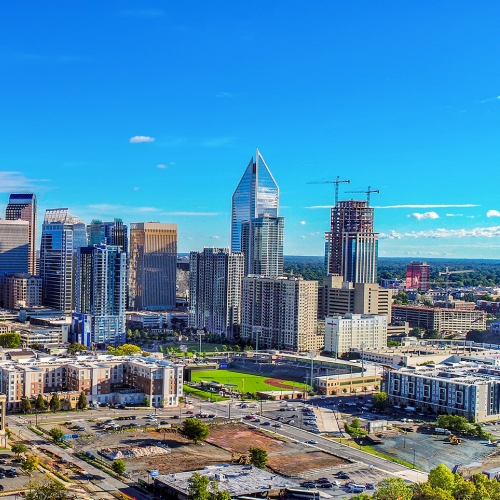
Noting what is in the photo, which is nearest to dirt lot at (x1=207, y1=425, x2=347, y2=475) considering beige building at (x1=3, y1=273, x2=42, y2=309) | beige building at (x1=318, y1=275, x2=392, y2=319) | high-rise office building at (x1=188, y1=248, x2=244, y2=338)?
beige building at (x1=318, y1=275, x2=392, y2=319)

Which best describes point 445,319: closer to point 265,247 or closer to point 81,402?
point 265,247

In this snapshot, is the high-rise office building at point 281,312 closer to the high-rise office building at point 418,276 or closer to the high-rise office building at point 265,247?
the high-rise office building at point 265,247

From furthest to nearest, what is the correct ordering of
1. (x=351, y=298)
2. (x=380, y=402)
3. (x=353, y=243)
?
(x=353, y=243) → (x=351, y=298) → (x=380, y=402)

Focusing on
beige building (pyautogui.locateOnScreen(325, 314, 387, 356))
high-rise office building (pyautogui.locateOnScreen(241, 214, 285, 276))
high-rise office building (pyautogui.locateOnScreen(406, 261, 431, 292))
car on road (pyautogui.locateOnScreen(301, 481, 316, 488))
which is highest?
high-rise office building (pyautogui.locateOnScreen(241, 214, 285, 276))

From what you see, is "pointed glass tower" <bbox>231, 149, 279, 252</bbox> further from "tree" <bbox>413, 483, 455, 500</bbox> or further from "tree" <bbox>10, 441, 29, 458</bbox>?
"tree" <bbox>413, 483, 455, 500</bbox>

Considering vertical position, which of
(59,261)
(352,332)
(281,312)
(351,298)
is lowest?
(352,332)

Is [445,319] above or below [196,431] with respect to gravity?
above

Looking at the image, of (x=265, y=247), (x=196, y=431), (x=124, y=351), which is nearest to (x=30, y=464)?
(x=196, y=431)
